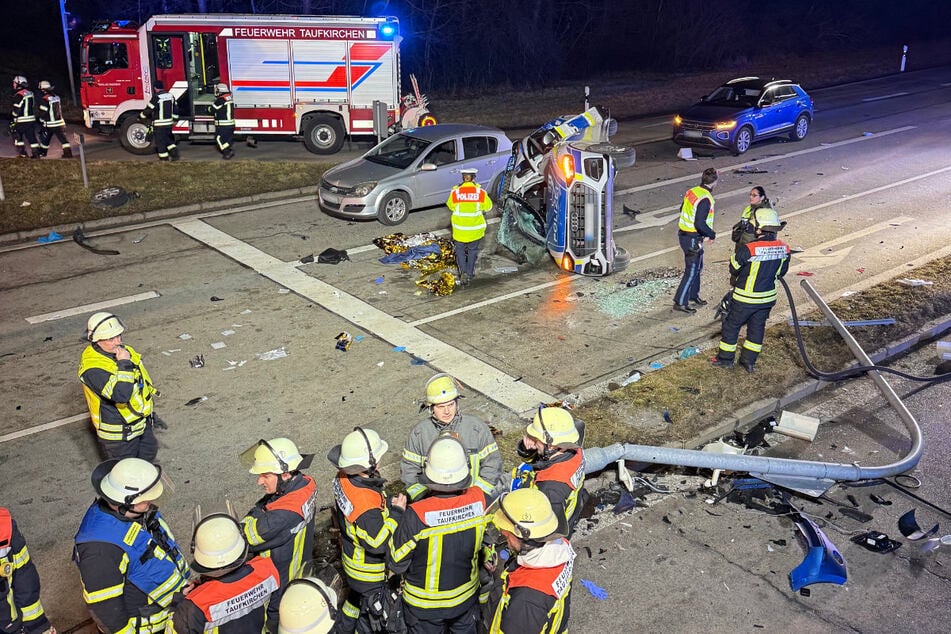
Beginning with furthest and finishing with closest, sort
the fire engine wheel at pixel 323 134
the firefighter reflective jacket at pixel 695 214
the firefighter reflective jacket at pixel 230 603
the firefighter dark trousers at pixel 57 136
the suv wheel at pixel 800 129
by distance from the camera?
the suv wheel at pixel 800 129 → the fire engine wheel at pixel 323 134 → the firefighter dark trousers at pixel 57 136 → the firefighter reflective jacket at pixel 695 214 → the firefighter reflective jacket at pixel 230 603

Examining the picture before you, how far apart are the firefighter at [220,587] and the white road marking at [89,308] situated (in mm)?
7835

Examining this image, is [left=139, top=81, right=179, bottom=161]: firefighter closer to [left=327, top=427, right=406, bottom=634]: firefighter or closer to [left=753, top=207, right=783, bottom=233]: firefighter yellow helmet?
[left=753, top=207, right=783, bottom=233]: firefighter yellow helmet

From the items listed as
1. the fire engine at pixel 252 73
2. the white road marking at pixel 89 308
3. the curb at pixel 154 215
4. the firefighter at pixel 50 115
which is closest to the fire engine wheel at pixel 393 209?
the curb at pixel 154 215

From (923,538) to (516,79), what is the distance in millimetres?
26505

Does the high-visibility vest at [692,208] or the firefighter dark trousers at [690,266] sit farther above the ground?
the high-visibility vest at [692,208]

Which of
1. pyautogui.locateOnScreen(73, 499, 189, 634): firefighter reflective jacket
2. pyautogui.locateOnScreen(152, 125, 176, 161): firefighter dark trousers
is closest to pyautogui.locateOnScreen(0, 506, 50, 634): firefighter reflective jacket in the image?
pyautogui.locateOnScreen(73, 499, 189, 634): firefighter reflective jacket

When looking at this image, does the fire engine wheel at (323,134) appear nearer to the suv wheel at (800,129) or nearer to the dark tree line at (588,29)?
the dark tree line at (588,29)

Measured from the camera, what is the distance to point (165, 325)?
10.6 meters

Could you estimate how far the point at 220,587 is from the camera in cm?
411

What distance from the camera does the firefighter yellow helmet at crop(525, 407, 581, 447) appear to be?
5.26m

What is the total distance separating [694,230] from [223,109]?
1187cm

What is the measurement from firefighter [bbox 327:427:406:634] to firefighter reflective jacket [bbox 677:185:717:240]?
6652mm

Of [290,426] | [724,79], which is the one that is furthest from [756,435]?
[724,79]

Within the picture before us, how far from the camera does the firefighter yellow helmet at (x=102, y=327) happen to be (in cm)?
649
